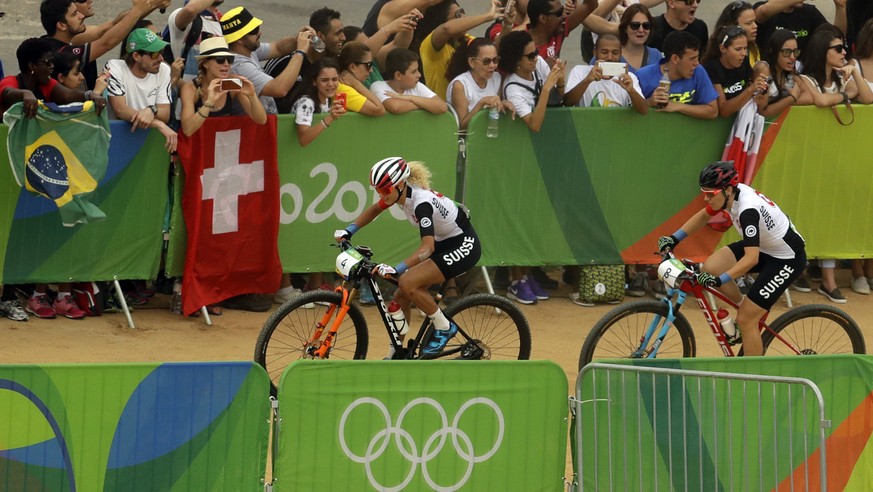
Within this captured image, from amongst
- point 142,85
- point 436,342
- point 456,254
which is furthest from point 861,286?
point 142,85

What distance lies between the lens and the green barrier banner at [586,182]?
12.1 m

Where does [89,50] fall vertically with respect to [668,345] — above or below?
above

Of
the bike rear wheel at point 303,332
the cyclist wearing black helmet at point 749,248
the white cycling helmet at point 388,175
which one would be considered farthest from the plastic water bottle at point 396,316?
the cyclist wearing black helmet at point 749,248

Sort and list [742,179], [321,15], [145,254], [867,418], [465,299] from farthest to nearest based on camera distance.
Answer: [742,179] < [321,15] < [145,254] < [465,299] < [867,418]

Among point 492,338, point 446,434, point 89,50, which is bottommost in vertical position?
point 492,338

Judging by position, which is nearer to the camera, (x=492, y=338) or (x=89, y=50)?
(x=492, y=338)

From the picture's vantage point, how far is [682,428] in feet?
23.5

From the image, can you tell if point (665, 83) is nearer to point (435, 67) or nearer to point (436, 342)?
point (435, 67)

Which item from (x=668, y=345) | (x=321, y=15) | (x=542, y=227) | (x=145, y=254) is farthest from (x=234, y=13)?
(x=668, y=345)

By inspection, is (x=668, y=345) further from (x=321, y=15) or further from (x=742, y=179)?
(x=321, y=15)

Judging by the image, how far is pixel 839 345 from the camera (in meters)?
10.5

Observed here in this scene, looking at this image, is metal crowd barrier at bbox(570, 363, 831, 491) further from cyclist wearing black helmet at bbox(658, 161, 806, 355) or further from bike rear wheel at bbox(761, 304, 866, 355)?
bike rear wheel at bbox(761, 304, 866, 355)

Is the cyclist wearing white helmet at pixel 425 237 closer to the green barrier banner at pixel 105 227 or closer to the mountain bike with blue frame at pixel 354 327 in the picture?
the mountain bike with blue frame at pixel 354 327

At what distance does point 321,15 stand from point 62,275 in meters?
3.15
